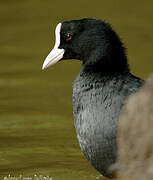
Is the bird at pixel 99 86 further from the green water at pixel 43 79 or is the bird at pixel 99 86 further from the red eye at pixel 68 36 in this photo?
the green water at pixel 43 79

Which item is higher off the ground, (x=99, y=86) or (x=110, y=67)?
(x=110, y=67)

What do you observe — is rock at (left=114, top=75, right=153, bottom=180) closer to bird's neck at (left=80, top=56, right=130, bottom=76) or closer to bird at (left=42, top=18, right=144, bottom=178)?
bird at (left=42, top=18, right=144, bottom=178)

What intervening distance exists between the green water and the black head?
92 centimetres

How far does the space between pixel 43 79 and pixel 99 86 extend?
3085mm

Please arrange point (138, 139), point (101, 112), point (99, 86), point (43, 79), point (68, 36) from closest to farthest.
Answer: point (138, 139) < point (101, 112) < point (99, 86) < point (68, 36) < point (43, 79)

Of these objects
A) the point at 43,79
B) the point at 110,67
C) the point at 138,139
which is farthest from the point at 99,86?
the point at 43,79

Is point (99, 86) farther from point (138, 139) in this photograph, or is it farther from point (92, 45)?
point (138, 139)

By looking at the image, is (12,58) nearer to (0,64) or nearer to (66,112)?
(0,64)

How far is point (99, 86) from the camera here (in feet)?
16.1

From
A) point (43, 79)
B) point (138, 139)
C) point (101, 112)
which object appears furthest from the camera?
point (43, 79)

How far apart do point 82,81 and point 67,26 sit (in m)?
0.44

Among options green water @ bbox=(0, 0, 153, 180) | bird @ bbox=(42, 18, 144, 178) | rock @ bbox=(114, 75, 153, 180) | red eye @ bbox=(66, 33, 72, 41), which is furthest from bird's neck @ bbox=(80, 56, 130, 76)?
rock @ bbox=(114, 75, 153, 180)

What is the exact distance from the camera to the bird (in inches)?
188

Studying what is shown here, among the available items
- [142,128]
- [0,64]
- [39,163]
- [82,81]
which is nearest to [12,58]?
[0,64]
